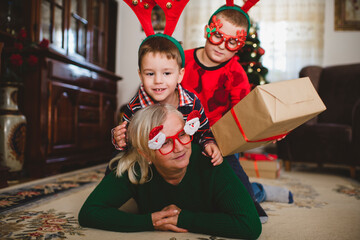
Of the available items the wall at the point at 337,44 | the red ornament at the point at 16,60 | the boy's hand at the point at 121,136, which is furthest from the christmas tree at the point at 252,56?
the boy's hand at the point at 121,136

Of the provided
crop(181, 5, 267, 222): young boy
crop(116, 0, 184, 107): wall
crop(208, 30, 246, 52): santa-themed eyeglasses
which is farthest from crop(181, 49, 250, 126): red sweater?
crop(116, 0, 184, 107): wall

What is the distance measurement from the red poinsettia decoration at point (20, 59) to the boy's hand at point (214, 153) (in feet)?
5.34

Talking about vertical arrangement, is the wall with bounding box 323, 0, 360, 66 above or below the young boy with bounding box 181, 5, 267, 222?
above

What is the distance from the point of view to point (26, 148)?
7.34ft

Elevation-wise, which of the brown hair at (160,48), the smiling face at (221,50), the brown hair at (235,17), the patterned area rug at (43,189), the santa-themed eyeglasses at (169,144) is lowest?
the patterned area rug at (43,189)

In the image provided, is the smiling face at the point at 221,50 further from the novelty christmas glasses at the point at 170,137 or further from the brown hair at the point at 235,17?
the novelty christmas glasses at the point at 170,137

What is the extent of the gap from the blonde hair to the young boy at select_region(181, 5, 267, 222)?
460mm

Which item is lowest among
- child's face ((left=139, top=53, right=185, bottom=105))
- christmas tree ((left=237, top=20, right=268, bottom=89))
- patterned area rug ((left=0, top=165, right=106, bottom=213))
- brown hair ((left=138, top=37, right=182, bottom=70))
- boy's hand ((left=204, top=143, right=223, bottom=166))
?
patterned area rug ((left=0, top=165, right=106, bottom=213))

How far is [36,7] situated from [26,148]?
1.15 metres

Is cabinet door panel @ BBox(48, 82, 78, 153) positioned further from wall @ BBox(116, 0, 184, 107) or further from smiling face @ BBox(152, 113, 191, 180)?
wall @ BBox(116, 0, 184, 107)

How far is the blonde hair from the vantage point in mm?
1016

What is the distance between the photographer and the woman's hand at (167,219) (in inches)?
41.9

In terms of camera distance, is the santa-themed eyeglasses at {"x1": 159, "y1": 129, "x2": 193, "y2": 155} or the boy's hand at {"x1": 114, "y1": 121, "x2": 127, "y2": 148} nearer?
the santa-themed eyeglasses at {"x1": 159, "y1": 129, "x2": 193, "y2": 155}

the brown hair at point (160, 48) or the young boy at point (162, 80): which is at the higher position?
the brown hair at point (160, 48)
